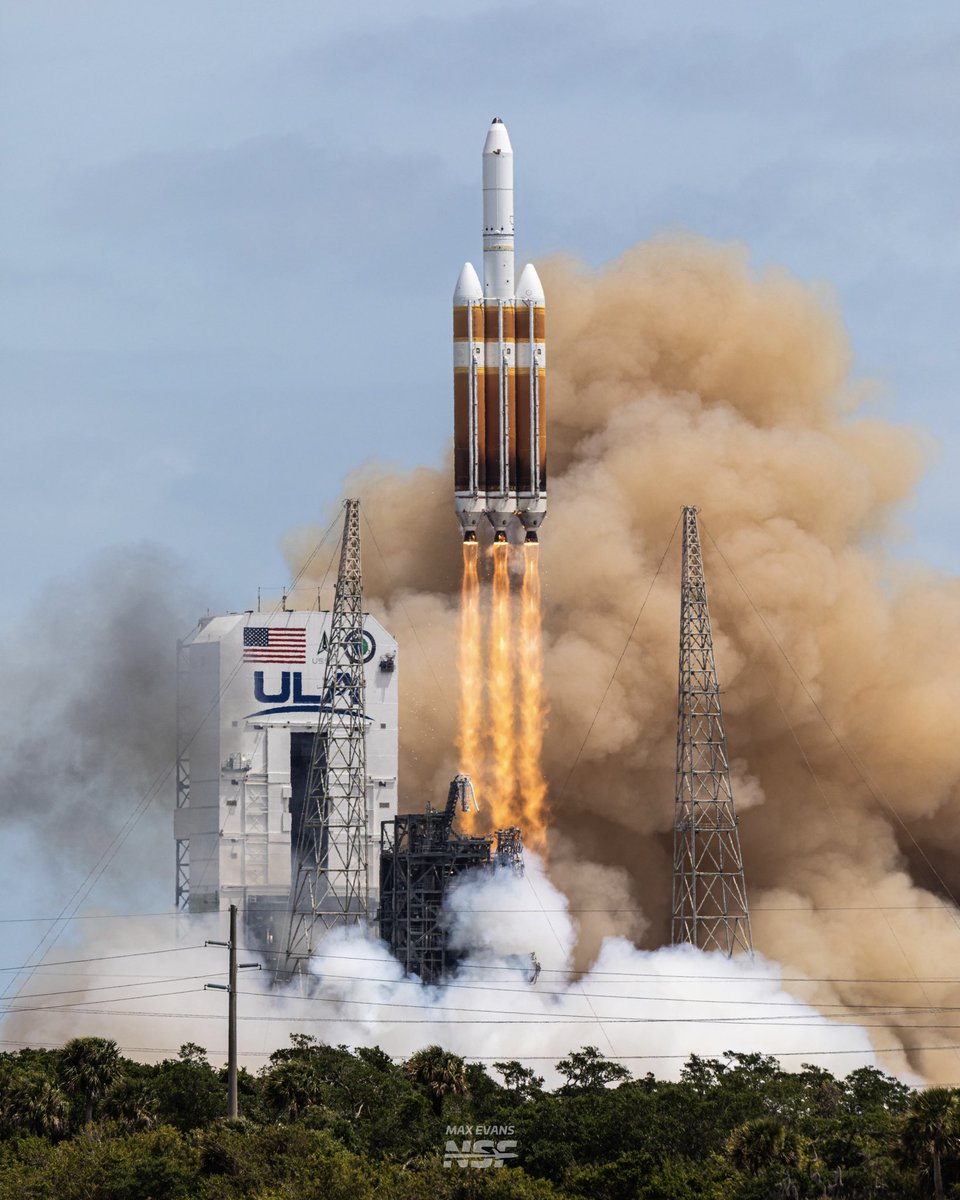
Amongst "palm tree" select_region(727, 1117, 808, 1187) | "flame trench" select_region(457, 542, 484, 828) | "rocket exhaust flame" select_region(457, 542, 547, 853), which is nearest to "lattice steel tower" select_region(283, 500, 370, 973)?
"flame trench" select_region(457, 542, 484, 828)

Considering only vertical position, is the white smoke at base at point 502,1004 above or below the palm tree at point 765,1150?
above

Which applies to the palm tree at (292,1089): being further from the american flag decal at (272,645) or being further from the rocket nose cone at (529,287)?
the rocket nose cone at (529,287)

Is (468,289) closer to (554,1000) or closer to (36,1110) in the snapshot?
(554,1000)

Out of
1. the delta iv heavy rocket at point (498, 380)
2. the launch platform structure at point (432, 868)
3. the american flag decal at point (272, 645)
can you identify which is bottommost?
the launch platform structure at point (432, 868)

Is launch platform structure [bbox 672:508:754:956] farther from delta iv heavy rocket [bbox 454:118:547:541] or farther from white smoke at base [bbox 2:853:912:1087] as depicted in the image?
delta iv heavy rocket [bbox 454:118:547:541]

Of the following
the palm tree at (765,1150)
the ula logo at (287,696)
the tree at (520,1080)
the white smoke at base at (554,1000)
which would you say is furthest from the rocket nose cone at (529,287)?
the palm tree at (765,1150)

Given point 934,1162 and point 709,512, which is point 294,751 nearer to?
point 709,512

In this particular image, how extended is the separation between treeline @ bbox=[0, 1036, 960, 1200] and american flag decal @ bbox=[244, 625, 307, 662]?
59.5 ft

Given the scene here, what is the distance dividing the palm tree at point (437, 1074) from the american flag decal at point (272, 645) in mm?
27830

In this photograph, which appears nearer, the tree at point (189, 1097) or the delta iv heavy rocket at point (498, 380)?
the tree at point (189, 1097)

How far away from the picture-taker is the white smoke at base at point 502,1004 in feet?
318

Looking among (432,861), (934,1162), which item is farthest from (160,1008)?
(934,1162)

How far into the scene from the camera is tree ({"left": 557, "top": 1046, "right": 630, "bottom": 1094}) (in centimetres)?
8906

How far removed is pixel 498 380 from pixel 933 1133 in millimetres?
42885
